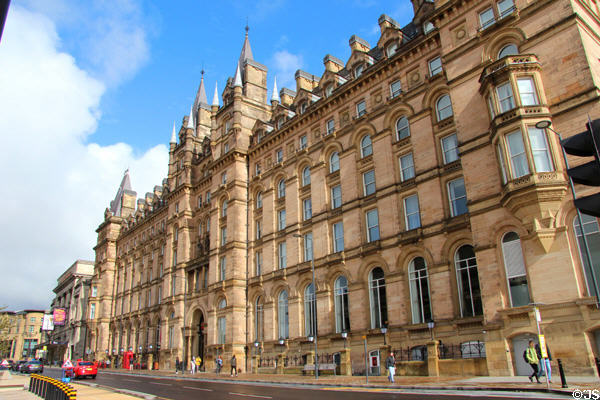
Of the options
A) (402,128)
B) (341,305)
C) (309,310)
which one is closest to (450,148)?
(402,128)

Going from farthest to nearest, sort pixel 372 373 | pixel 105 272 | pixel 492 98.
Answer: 1. pixel 105 272
2. pixel 372 373
3. pixel 492 98

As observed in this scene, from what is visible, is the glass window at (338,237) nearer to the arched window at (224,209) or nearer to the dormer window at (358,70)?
the dormer window at (358,70)

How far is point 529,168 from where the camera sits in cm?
2291

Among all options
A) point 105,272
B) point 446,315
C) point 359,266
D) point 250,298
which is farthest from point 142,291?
point 446,315

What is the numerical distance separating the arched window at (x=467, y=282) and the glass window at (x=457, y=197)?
7.88ft

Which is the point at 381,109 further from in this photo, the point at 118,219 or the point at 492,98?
the point at 118,219

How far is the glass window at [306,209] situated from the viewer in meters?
41.2

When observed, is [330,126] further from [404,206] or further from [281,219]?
[404,206]

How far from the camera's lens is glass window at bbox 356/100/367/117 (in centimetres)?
3784

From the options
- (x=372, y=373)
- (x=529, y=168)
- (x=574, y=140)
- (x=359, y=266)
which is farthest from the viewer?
(x=359, y=266)

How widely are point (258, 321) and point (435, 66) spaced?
27232mm

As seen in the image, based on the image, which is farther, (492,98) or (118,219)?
(118,219)

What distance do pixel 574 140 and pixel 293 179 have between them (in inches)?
1462

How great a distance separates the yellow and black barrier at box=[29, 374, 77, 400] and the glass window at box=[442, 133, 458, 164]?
24.9m
